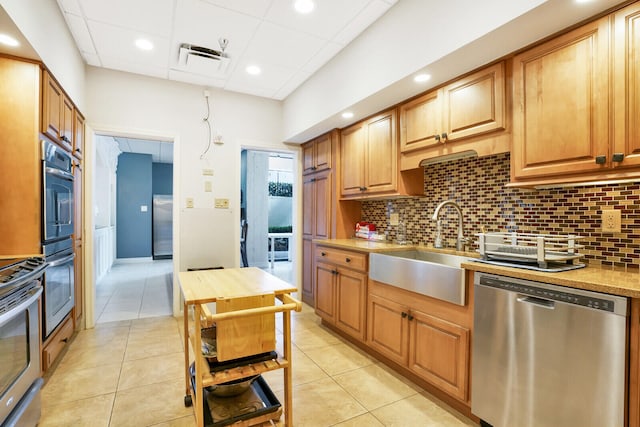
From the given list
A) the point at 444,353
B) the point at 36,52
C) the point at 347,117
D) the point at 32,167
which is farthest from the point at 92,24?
the point at 444,353

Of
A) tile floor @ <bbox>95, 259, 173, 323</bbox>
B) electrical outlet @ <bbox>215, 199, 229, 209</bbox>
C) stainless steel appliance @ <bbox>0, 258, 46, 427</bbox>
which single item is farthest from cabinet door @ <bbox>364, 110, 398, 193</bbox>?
tile floor @ <bbox>95, 259, 173, 323</bbox>

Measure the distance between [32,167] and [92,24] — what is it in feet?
4.45

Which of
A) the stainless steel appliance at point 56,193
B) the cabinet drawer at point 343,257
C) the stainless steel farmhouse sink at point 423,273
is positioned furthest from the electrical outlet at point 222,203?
the stainless steel farmhouse sink at point 423,273

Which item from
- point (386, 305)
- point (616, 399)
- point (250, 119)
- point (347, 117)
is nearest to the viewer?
point (616, 399)

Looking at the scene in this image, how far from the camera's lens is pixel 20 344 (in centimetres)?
150

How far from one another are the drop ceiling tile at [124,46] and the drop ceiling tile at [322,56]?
1.32 metres

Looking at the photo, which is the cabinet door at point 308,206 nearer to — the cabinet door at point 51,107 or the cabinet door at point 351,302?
the cabinet door at point 351,302

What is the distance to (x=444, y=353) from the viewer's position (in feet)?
6.22

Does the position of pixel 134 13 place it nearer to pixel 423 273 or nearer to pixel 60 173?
pixel 60 173

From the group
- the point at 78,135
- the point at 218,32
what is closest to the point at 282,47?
the point at 218,32

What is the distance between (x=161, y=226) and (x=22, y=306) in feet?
22.8

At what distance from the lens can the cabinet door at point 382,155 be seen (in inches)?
108

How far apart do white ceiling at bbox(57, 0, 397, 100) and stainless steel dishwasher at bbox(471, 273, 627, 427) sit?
6.92ft

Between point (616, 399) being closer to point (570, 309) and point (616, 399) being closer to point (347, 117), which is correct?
point (570, 309)
